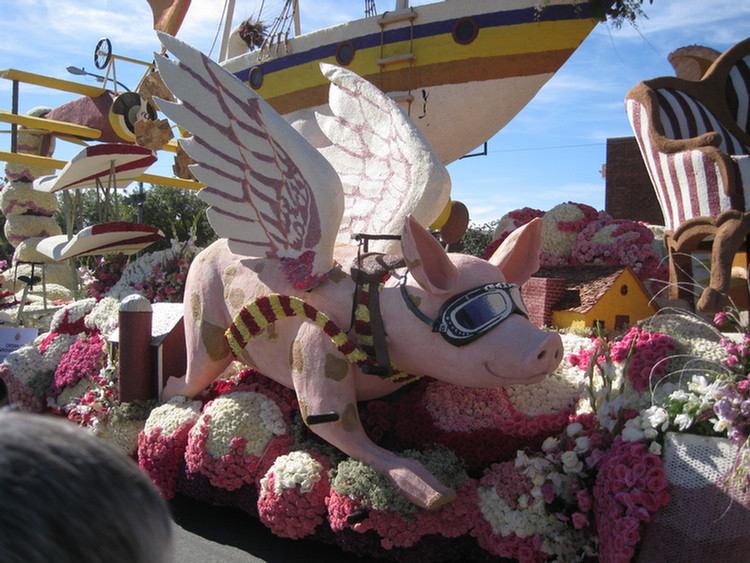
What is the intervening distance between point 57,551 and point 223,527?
3.26m

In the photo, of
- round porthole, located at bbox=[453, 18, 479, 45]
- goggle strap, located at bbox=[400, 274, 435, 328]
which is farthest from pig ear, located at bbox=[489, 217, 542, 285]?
round porthole, located at bbox=[453, 18, 479, 45]

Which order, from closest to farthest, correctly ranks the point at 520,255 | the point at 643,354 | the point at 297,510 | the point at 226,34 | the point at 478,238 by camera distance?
the point at 643,354, the point at 297,510, the point at 520,255, the point at 226,34, the point at 478,238

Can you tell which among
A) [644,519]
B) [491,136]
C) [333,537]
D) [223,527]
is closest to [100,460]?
[644,519]

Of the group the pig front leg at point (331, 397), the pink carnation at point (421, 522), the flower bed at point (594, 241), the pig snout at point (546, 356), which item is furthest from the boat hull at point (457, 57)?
the pink carnation at point (421, 522)

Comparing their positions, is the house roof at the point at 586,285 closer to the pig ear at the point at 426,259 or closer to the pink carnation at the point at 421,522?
the pig ear at the point at 426,259

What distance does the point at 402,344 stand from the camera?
10.3 ft

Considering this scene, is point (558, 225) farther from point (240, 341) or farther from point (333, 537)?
point (333, 537)

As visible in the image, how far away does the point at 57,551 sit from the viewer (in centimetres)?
67

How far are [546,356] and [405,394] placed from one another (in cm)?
94

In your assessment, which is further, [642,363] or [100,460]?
[642,363]

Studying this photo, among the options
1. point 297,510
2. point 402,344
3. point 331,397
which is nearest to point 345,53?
point 402,344

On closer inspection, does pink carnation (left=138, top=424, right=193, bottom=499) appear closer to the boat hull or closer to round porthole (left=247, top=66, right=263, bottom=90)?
the boat hull

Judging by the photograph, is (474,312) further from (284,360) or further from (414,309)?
(284,360)

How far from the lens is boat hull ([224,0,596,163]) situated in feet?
21.4
